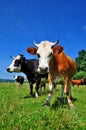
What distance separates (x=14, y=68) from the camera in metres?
19.2

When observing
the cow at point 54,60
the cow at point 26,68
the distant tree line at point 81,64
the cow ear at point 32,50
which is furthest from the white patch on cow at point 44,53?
the distant tree line at point 81,64

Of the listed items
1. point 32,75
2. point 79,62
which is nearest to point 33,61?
point 32,75

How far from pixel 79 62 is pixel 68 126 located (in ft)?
316

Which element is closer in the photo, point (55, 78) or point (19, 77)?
point (55, 78)

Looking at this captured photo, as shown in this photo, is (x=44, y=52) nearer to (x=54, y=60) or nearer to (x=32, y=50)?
(x=54, y=60)

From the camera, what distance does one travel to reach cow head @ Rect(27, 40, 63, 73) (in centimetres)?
1023

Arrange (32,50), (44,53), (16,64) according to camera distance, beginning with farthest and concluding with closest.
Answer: (16,64), (32,50), (44,53)

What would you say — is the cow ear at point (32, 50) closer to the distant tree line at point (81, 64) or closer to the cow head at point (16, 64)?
the cow head at point (16, 64)

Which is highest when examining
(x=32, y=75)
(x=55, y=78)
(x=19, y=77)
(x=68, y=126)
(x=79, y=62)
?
(x=79, y=62)

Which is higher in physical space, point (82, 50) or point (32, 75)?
point (82, 50)

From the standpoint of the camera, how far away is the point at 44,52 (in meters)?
11.0

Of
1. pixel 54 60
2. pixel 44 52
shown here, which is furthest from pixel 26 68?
pixel 44 52

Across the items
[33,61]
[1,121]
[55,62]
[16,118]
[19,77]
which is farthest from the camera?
[19,77]

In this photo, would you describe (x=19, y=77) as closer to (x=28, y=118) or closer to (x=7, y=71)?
(x=7, y=71)
